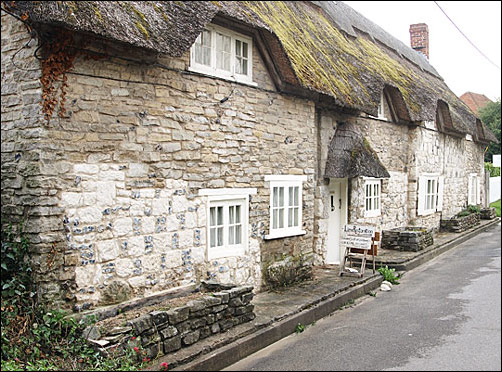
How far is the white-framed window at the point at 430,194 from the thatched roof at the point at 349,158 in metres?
5.19

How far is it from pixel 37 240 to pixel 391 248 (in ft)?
34.6

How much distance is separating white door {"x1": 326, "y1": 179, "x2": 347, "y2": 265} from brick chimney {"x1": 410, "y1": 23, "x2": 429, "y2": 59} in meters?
14.1

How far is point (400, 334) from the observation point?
255 inches

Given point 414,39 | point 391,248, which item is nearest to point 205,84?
point 391,248

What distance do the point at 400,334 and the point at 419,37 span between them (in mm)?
20125

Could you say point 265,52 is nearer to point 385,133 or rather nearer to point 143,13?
point 143,13

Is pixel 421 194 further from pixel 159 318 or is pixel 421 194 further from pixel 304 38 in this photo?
pixel 159 318

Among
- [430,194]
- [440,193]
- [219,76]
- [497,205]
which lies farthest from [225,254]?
[497,205]

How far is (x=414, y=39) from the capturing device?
23.2 meters

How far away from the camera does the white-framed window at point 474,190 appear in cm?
2241

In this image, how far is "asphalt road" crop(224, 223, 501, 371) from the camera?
5352 millimetres

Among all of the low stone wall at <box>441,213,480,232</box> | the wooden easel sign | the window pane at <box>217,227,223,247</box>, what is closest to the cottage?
the window pane at <box>217,227,223,247</box>

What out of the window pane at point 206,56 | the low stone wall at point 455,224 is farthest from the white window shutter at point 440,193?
the window pane at point 206,56

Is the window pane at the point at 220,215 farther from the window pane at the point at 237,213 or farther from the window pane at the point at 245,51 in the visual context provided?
the window pane at the point at 245,51
